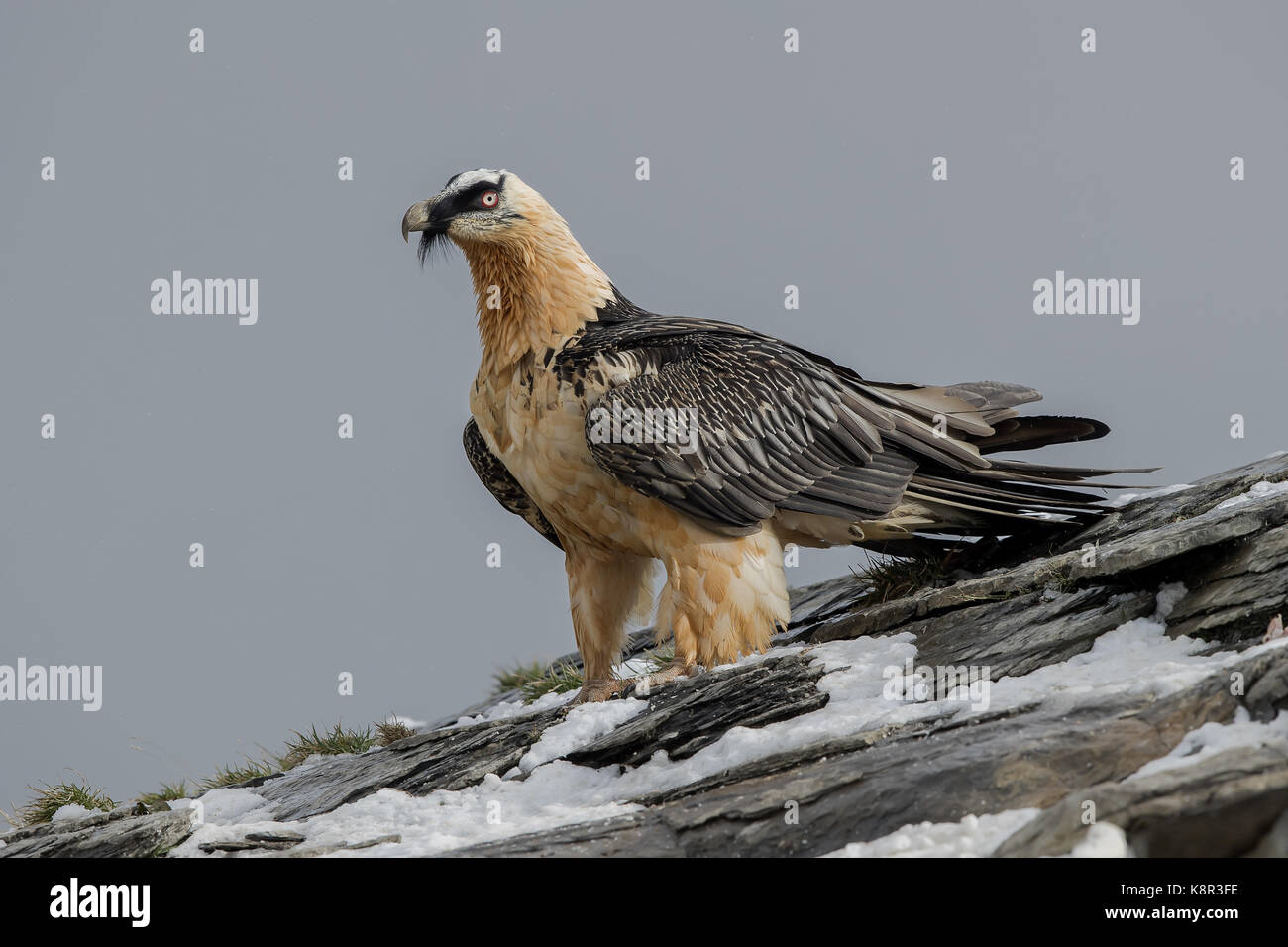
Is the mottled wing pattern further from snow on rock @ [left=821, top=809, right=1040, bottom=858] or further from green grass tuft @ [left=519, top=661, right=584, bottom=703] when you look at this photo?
snow on rock @ [left=821, top=809, right=1040, bottom=858]

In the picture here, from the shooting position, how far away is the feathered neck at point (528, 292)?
9688mm

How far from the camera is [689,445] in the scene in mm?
9242

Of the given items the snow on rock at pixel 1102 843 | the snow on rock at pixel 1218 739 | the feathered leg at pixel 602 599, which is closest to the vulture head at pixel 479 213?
the feathered leg at pixel 602 599

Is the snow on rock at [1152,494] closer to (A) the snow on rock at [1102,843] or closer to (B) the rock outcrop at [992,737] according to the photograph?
(B) the rock outcrop at [992,737]

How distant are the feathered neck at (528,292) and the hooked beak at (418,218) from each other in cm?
39

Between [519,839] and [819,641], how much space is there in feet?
12.0

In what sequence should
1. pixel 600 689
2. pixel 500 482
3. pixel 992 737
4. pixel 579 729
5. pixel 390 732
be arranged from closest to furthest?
pixel 992 737 < pixel 579 729 < pixel 600 689 < pixel 500 482 < pixel 390 732

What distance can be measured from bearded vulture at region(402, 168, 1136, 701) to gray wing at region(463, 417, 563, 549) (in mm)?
591

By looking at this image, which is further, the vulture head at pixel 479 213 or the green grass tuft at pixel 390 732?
the green grass tuft at pixel 390 732

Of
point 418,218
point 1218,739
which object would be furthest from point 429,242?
point 1218,739

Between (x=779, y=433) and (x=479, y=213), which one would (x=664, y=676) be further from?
(x=479, y=213)

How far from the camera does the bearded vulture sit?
30.2 ft

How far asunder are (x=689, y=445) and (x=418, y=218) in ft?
8.64

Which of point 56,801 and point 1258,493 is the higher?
point 1258,493
